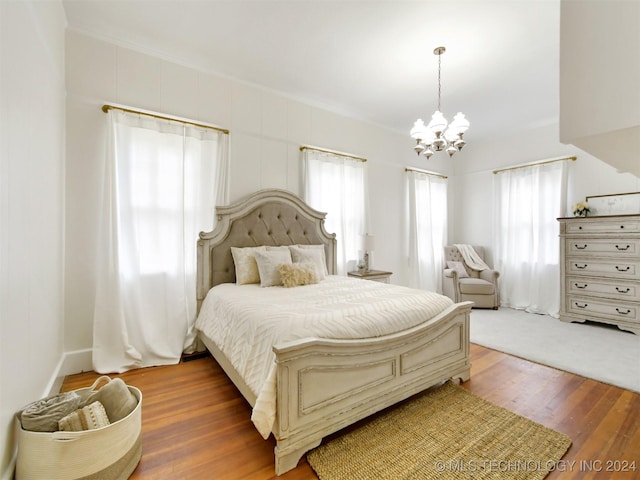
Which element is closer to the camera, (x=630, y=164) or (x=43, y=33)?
(x=630, y=164)

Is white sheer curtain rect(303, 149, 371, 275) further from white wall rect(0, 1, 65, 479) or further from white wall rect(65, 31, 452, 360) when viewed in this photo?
white wall rect(0, 1, 65, 479)

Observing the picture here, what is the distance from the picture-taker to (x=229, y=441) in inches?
65.8

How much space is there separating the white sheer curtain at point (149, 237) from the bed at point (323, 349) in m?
0.22

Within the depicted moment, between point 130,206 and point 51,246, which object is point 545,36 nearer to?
point 130,206

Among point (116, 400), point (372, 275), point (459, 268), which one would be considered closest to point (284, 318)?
point (116, 400)

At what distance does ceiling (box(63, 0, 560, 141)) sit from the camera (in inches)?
88.9

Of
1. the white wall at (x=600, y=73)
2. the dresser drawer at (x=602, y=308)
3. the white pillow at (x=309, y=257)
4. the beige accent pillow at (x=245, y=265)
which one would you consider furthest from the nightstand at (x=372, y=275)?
the white wall at (x=600, y=73)

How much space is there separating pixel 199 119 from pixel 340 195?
1905 mm

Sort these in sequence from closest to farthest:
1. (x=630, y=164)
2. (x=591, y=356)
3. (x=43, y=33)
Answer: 1. (x=630, y=164)
2. (x=43, y=33)
3. (x=591, y=356)

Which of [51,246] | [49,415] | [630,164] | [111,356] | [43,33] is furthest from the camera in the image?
[111,356]

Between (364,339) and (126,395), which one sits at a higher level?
(364,339)

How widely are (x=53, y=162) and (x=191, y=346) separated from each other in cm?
188

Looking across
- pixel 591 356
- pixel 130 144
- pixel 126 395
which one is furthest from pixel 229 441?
pixel 591 356

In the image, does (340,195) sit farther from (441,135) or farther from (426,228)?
(426,228)
